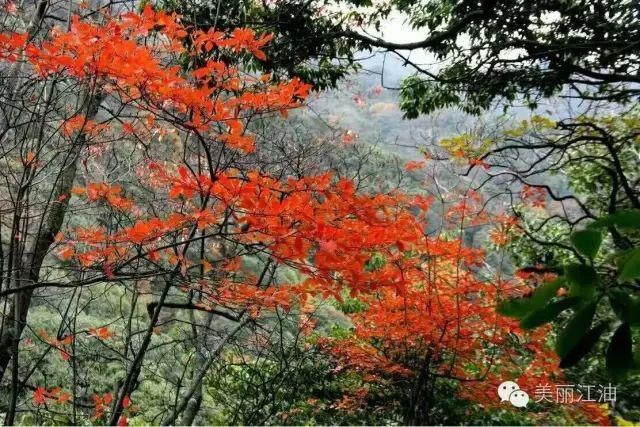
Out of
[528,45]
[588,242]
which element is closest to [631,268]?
[588,242]

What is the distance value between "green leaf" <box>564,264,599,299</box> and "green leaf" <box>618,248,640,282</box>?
4cm

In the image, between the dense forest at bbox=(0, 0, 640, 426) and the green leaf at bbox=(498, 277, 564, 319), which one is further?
the dense forest at bbox=(0, 0, 640, 426)

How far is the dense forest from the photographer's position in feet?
7.22

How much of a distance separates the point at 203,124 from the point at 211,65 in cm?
58

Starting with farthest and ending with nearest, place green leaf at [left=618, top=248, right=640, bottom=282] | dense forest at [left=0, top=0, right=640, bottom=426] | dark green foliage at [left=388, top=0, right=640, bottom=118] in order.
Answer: dark green foliage at [left=388, top=0, right=640, bottom=118] → dense forest at [left=0, top=0, right=640, bottom=426] → green leaf at [left=618, top=248, right=640, bottom=282]

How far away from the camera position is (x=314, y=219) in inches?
87.0

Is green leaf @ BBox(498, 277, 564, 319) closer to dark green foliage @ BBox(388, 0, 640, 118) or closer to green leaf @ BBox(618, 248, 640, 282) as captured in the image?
green leaf @ BBox(618, 248, 640, 282)

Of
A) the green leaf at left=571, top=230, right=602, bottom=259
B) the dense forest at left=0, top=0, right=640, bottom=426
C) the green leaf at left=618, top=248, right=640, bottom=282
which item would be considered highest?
the dense forest at left=0, top=0, right=640, bottom=426

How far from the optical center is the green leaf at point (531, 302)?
1.98 feet

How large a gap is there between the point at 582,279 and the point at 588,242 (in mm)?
47

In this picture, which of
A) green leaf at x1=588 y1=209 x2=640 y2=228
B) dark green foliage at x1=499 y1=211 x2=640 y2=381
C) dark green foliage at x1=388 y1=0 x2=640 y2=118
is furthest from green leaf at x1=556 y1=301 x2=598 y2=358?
dark green foliage at x1=388 y1=0 x2=640 y2=118

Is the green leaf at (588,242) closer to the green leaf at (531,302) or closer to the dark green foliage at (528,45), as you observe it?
the green leaf at (531,302)

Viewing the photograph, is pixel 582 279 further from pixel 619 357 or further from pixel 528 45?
pixel 528 45

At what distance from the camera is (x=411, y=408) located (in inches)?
201
